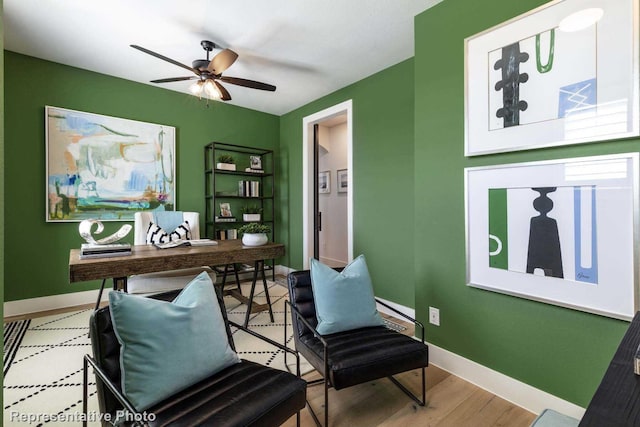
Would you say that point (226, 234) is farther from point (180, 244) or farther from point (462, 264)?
point (462, 264)

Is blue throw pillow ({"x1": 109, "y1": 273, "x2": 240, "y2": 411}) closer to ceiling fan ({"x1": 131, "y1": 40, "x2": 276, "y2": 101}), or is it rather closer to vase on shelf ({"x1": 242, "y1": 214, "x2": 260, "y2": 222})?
ceiling fan ({"x1": 131, "y1": 40, "x2": 276, "y2": 101})

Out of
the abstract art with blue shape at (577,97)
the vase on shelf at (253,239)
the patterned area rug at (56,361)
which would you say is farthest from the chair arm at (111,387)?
the abstract art with blue shape at (577,97)

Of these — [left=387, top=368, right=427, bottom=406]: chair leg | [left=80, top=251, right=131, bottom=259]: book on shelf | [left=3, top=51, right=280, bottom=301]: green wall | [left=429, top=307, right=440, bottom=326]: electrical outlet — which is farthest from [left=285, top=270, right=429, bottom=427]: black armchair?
[left=3, top=51, right=280, bottom=301]: green wall

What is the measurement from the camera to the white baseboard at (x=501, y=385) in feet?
5.05

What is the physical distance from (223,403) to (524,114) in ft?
6.72

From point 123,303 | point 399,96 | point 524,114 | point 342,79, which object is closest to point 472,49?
point 524,114

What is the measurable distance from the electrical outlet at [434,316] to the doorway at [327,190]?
2.35 meters

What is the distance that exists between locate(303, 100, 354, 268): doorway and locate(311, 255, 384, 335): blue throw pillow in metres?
2.50

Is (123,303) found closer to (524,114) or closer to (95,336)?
(95,336)

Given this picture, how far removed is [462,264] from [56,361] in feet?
9.67

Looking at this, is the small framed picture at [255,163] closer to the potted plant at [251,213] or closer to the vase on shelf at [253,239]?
the potted plant at [251,213]

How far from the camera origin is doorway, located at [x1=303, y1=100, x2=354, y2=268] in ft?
14.1

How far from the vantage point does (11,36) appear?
2.61 metres

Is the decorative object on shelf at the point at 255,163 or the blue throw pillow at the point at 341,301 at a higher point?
the decorative object on shelf at the point at 255,163
